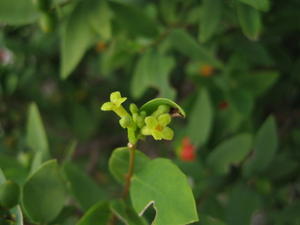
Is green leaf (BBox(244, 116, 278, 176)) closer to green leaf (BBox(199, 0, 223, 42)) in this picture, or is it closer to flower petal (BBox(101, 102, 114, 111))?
green leaf (BBox(199, 0, 223, 42))

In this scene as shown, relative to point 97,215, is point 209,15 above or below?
above

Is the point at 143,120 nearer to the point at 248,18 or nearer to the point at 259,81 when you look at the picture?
the point at 248,18

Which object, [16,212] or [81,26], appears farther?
[81,26]

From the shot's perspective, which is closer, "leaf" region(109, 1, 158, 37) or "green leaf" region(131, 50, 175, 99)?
"leaf" region(109, 1, 158, 37)

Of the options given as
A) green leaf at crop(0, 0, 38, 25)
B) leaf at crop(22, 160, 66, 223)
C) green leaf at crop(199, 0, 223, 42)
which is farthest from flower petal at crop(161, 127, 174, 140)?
green leaf at crop(0, 0, 38, 25)

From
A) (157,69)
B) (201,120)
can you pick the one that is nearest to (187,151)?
(201,120)

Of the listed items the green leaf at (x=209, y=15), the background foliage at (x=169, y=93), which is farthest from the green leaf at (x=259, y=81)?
the green leaf at (x=209, y=15)
